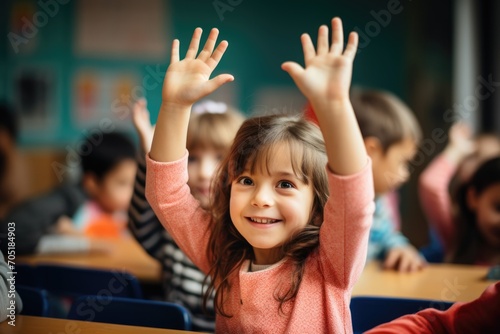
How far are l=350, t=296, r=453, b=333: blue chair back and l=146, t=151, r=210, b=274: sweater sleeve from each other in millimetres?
397

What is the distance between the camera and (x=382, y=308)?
151cm

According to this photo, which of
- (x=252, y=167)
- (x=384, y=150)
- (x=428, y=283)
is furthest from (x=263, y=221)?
(x=384, y=150)

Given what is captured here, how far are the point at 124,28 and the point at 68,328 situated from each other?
14.3 ft

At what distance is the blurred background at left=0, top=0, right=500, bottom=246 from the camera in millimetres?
5094

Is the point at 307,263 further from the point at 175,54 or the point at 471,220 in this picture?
the point at 471,220

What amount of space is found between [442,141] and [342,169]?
3844 millimetres

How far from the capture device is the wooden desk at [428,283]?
1.79 meters

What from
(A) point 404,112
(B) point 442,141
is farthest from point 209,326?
(B) point 442,141

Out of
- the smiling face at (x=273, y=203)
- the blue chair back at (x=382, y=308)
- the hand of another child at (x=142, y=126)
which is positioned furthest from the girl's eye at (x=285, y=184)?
the hand of another child at (x=142, y=126)

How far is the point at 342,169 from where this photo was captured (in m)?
1.08

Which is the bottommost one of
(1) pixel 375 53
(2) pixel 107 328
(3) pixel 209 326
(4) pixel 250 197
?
(3) pixel 209 326

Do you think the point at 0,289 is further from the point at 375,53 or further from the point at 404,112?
the point at 375,53

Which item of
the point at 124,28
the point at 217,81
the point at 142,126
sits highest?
the point at 124,28

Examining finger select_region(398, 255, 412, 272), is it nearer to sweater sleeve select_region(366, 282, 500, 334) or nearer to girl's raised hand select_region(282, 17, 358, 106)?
sweater sleeve select_region(366, 282, 500, 334)
